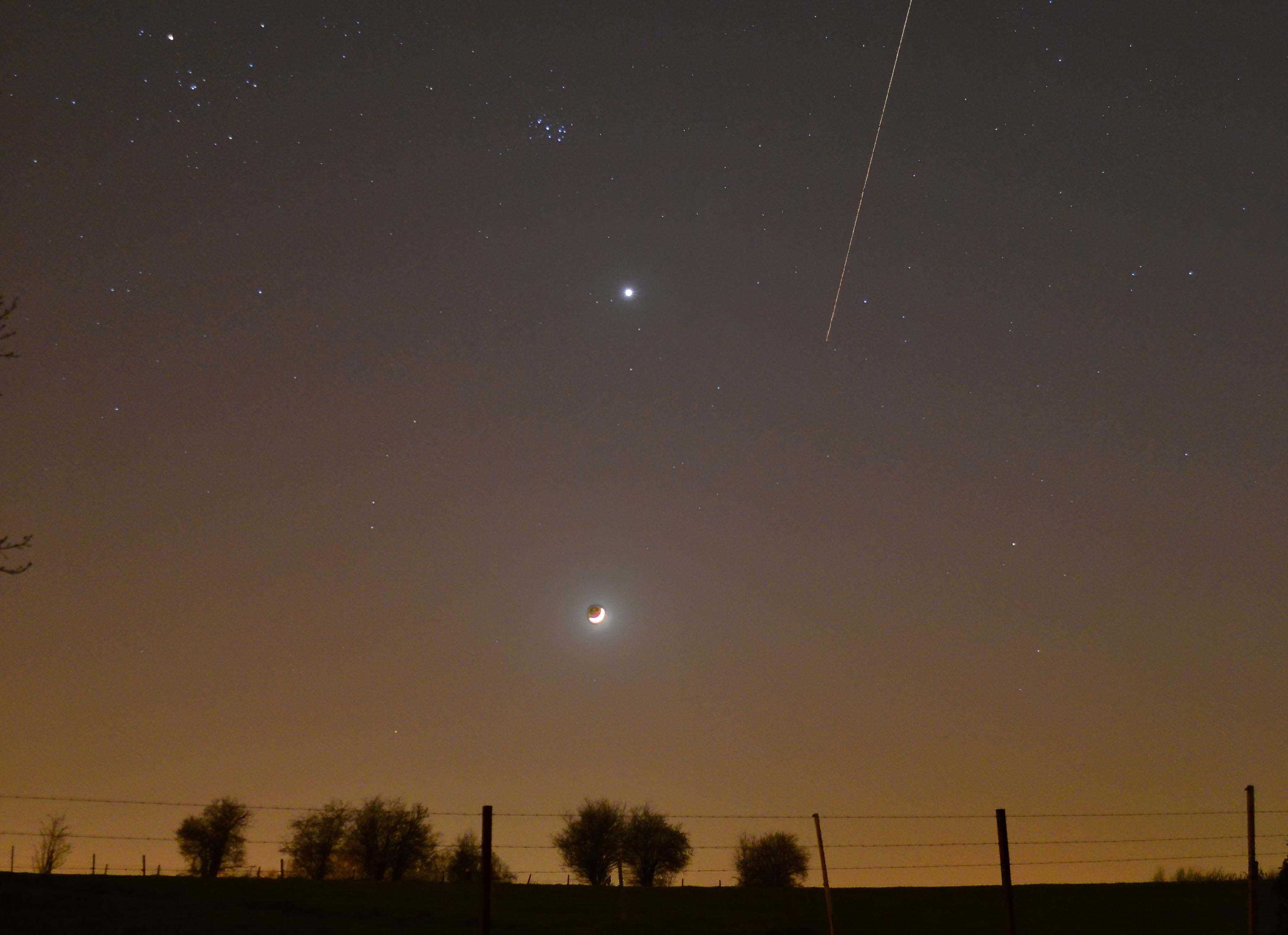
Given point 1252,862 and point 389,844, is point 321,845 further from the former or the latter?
point 1252,862

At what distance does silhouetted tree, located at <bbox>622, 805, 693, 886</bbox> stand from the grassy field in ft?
155

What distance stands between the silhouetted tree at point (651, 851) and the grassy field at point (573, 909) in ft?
155

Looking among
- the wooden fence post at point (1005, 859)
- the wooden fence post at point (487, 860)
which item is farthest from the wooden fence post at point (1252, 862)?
the wooden fence post at point (487, 860)

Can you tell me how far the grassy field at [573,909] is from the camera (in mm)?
24359

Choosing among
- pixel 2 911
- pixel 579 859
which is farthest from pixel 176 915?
pixel 579 859

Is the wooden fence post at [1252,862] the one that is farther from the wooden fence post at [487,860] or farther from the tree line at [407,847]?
the tree line at [407,847]

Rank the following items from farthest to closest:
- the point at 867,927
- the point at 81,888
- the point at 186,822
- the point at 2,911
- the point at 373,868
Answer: the point at 186,822
the point at 373,868
the point at 867,927
the point at 81,888
the point at 2,911

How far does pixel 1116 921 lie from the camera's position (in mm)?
31938

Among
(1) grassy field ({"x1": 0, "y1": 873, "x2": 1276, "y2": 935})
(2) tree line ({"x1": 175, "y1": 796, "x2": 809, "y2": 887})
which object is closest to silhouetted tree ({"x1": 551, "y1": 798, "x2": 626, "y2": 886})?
(2) tree line ({"x1": 175, "y1": 796, "x2": 809, "y2": 887})

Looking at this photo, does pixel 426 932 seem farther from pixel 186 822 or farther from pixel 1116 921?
pixel 186 822

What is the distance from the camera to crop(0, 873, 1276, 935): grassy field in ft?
79.9

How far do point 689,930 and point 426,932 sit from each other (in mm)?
6543

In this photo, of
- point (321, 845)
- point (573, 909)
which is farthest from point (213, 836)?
point (573, 909)

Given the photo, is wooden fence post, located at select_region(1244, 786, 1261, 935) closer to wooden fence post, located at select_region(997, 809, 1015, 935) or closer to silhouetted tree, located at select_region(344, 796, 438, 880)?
wooden fence post, located at select_region(997, 809, 1015, 935)
